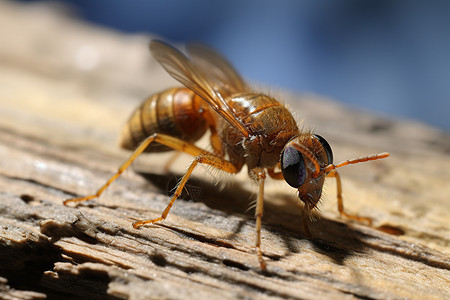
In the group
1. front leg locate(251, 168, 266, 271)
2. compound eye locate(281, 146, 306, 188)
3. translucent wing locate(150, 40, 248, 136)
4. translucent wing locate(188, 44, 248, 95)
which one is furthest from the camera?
translucent wing locate(188, 44, 248, 95)

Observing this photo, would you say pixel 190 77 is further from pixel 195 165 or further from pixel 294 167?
pixel 294 167

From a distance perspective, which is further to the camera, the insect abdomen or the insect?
the insect abdomen

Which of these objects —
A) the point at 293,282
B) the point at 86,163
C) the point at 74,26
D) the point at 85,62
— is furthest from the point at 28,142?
the point at 74,26

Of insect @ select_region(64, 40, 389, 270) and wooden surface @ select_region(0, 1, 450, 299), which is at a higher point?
insect @ select_region(64, 40, 389, 270)

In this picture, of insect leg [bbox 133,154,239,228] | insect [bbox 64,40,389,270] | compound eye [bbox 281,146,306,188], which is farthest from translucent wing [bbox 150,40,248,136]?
compound eye [bbox 281,146,306,188]

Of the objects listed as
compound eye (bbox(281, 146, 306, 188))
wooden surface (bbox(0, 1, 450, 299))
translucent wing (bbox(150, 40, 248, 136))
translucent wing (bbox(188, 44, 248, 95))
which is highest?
translucent wing (bbox(188, 44, 248, 95))

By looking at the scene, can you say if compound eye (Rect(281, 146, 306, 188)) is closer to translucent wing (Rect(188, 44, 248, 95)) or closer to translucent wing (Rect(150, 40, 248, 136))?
translucent wing (Rect(150, 40, 248, 136))

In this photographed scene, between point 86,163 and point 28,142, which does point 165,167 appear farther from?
point 28,142

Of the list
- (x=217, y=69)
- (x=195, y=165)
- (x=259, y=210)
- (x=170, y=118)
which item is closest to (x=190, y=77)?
(x=170, y=118)
